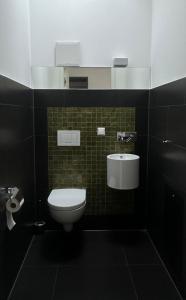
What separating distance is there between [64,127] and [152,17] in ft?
4.69

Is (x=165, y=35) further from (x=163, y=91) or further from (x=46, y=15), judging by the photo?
(x=46, y=15)

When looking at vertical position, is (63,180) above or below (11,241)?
above

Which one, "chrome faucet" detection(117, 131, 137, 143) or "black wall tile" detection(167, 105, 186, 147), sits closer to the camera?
"black wall tile" detection(167, 105, 186, 147)

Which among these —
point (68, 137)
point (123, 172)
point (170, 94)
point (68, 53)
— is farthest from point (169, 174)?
point (68, 53)

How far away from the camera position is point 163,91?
227 cm

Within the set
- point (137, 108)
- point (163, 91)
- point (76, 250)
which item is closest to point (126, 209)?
point (76, 250)

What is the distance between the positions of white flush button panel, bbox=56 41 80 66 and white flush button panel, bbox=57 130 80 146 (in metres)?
0.69

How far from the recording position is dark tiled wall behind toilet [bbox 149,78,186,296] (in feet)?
5.98

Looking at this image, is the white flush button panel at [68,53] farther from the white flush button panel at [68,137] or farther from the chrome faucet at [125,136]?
the chrome faucet at [125,136]

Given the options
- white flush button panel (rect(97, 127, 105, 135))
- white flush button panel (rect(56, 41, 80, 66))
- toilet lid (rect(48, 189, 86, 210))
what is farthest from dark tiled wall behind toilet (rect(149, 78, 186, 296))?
white flush button panel (rect(56, 41, 80, 66))

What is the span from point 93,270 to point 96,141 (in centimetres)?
125

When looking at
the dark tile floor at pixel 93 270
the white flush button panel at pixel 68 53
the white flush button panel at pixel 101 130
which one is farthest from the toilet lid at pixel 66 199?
the white flush button panel at pixel 68 53

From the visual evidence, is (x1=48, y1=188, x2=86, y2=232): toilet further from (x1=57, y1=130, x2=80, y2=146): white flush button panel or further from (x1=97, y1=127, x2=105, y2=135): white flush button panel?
(x1=97, y1=127, x2=105, y2=135): white flush button panel

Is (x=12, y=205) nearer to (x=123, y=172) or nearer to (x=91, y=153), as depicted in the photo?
(x=123, y=172)
